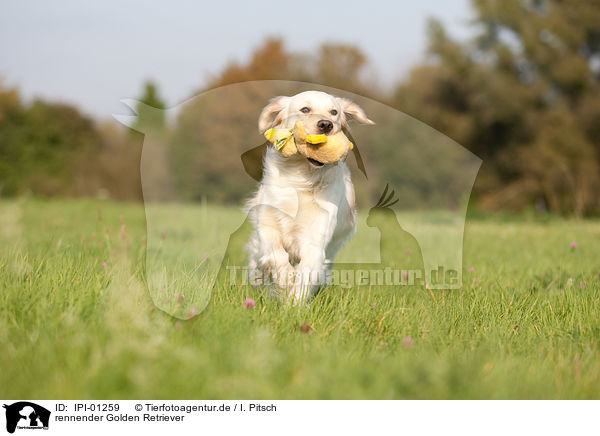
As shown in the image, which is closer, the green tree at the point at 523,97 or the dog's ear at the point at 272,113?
the dog's ear at the point at 272,113

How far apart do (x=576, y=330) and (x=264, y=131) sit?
7.25ft

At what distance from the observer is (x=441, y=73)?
1844cm

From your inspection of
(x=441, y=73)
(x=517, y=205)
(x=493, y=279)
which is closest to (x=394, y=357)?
(x=493, y=279)

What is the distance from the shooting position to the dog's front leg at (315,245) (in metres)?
3.41

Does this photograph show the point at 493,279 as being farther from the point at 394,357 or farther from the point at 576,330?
the point at 394,357

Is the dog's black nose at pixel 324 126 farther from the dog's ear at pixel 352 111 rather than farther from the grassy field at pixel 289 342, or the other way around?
the grassy field at pixel 289 342

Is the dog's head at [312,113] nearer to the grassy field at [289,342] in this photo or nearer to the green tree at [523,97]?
the grassy field at [289,342]

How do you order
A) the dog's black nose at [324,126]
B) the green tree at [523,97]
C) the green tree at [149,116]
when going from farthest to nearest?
the green tree at [523,97] → the dog's black nose at [324,126] → the green tree at [149,116]
